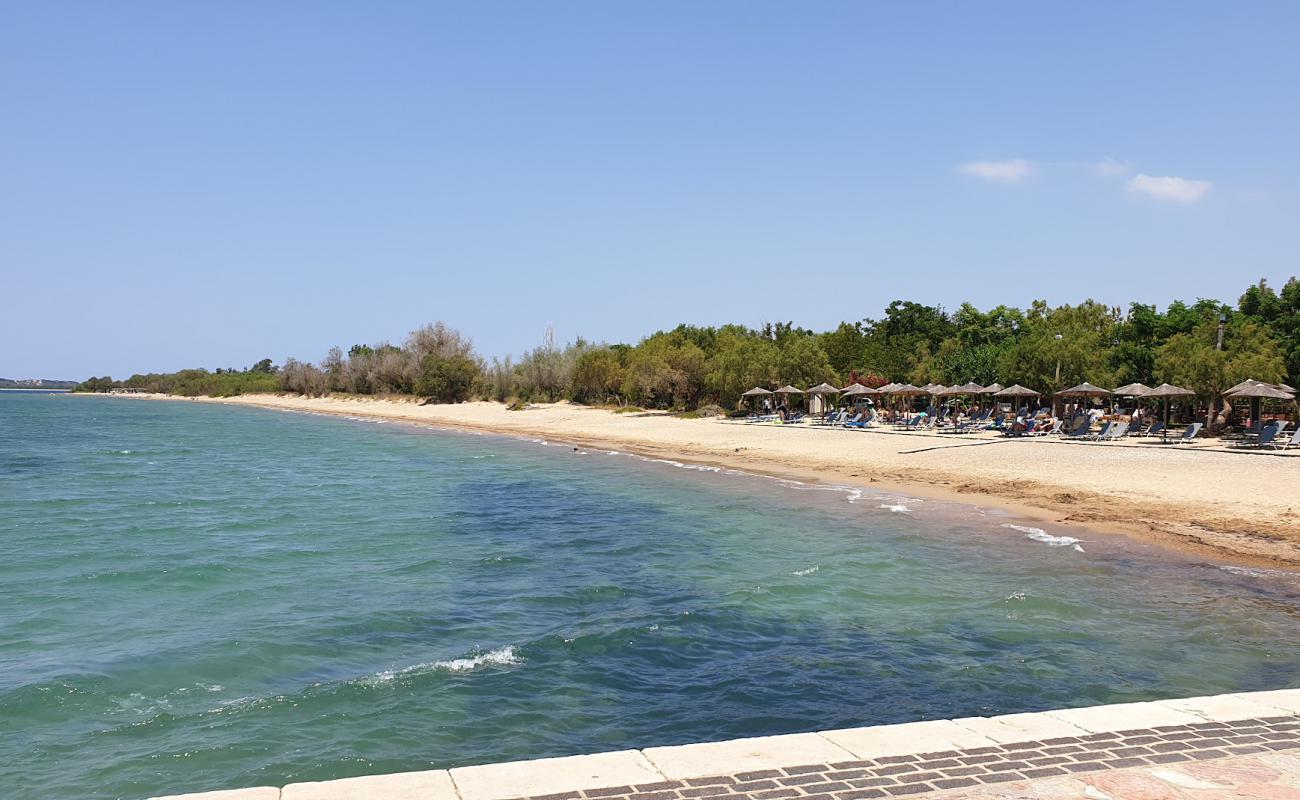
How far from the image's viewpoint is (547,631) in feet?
33.9

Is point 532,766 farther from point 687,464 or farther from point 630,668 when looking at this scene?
point 687,464

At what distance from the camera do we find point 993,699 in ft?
25.6

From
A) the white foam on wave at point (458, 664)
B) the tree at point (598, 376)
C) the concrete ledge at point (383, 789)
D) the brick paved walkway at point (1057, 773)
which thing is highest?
the tree at point (598, 376)

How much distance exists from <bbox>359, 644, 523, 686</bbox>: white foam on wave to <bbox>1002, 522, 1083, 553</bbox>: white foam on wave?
1042 cm

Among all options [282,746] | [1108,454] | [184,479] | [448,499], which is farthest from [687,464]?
[282,746]

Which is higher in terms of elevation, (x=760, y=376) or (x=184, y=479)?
(x=760, y=376)

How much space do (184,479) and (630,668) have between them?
1009 inches

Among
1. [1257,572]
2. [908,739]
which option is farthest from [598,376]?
[908,739]

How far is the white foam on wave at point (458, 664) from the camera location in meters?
8.54

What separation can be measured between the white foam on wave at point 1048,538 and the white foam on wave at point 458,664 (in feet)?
34.2

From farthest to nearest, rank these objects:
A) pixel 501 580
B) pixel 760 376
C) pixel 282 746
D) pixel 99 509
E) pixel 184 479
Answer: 1. pixel 760 376
2. pixel 184 479
3. pixel 99 509
4. pixel 501 580
5. pixel 282 746

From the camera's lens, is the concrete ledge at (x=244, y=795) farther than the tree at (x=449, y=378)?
No

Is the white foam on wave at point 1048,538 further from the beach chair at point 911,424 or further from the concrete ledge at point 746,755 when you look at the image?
the beach chair at point 911,424

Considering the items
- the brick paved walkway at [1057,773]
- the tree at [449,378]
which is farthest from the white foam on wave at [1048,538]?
the tree at [449,378]
